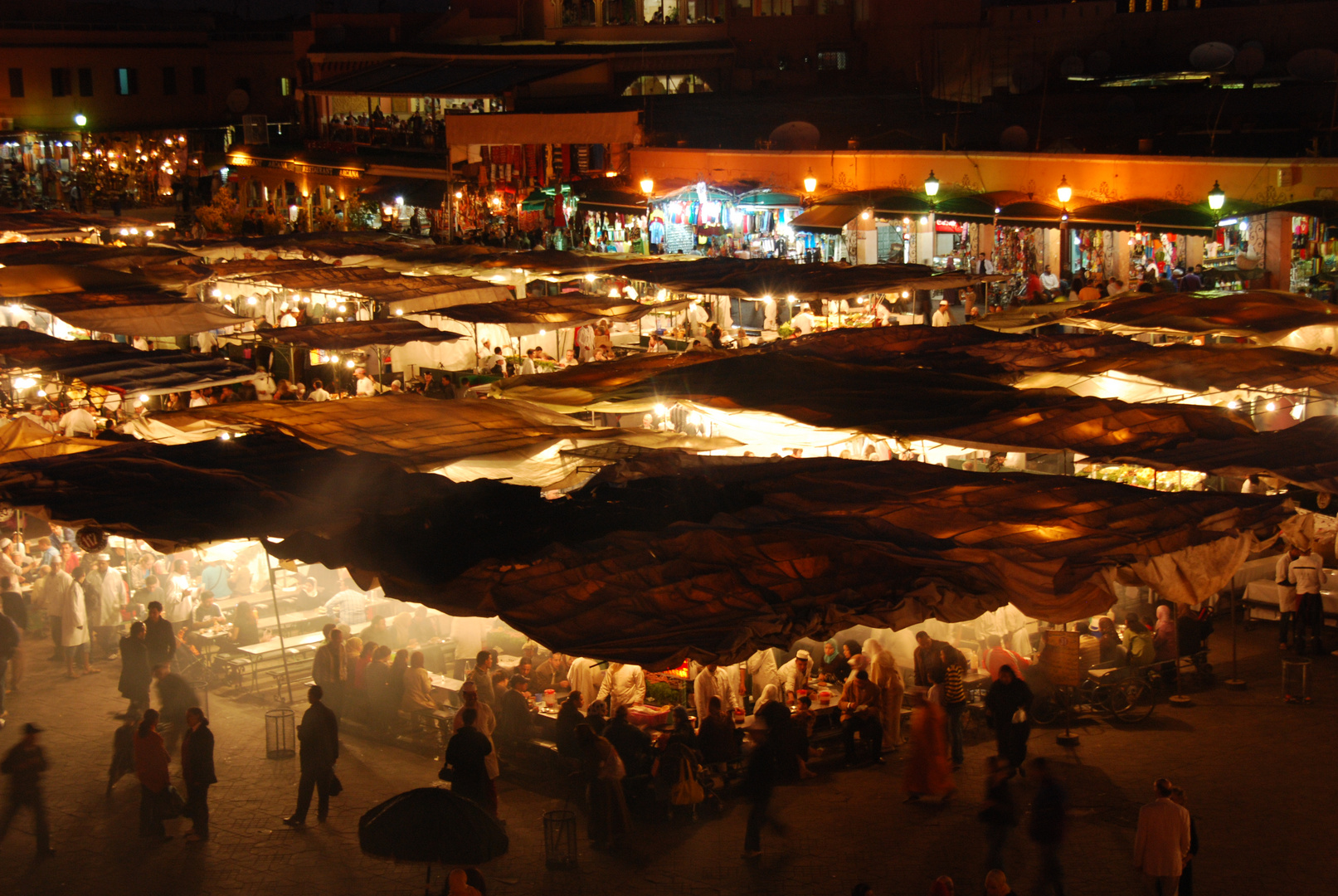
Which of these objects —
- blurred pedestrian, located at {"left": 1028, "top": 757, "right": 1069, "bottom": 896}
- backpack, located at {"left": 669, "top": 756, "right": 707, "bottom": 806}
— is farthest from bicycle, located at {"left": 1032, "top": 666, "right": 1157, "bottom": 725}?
backpack, located at {"left": 669, "top": 756, "right": 707, "bottom": 806}

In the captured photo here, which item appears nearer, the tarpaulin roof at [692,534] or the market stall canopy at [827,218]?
the tarpaulin roof at [692,534]

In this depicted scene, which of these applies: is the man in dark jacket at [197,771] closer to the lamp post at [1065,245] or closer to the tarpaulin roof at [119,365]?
the tarpaulin roof at [119,365]

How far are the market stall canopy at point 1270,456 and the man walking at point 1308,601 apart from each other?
1.45 metres

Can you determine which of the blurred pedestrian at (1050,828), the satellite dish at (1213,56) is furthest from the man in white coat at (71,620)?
the satellite dish at (1213,56)

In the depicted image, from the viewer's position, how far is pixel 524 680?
1295cm

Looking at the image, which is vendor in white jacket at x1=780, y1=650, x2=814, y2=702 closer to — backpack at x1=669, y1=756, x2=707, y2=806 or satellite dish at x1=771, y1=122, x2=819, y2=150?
backpack at x1=669, y1=756, x2=707, y2=806

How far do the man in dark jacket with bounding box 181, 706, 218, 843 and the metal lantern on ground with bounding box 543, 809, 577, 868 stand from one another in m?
2.65

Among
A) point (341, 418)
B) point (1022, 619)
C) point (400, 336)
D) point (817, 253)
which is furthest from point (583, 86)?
point (1022, 619)

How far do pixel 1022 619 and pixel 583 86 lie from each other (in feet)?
96.3

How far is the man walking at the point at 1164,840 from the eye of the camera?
8523 millimetres

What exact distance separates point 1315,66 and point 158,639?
2912 cm

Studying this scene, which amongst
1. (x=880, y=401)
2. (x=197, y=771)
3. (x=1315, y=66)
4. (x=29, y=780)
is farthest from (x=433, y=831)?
(x=1315, y=66)

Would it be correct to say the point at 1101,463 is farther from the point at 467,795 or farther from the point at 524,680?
the point at 467,795

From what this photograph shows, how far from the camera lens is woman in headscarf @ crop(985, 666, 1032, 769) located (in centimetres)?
1109
